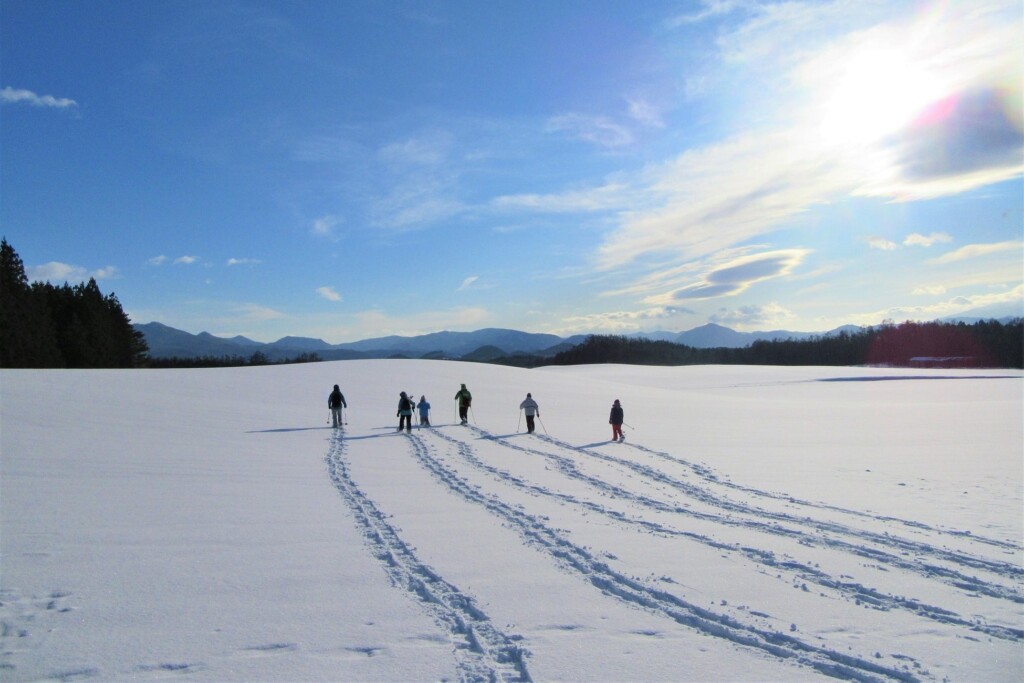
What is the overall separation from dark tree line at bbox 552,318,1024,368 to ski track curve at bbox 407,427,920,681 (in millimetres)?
85758

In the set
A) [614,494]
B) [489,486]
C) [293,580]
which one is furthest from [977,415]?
[293,580]

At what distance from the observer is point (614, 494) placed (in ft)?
33.6

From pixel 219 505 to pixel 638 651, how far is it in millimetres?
7437

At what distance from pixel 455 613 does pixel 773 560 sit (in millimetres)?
3932

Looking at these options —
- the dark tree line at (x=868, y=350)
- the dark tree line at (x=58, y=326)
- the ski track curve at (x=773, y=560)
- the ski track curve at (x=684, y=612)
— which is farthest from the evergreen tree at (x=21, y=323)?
the dark tree line at (x=868, y=350)

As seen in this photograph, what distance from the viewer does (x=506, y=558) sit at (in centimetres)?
662

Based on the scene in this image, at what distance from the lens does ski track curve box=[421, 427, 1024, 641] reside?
5004 mm

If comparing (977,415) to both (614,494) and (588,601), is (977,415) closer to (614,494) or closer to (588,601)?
(614,494)

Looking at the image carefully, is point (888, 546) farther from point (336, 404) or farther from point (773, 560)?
point (336, 404)

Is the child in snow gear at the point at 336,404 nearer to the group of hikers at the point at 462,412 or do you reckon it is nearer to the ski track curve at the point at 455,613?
the group of hikers at the point at 462,412

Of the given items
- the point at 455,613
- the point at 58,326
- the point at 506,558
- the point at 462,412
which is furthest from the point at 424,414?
the point at 58,326

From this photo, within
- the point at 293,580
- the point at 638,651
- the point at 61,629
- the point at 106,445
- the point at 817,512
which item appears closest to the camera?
the point at 638,651

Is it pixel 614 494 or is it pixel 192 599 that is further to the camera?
pixel 614 494

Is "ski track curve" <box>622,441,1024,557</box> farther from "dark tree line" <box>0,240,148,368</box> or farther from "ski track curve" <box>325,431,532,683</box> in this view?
"dark tree line" <box>0,240,148,368</box>
